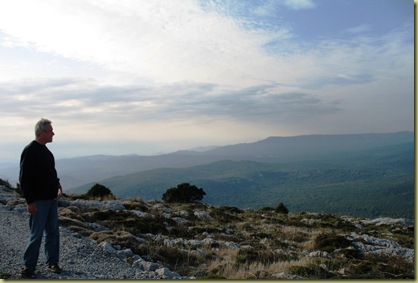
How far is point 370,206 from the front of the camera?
503 feet

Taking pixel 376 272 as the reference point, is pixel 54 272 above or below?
above

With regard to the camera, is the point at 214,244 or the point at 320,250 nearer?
the point at 214,244

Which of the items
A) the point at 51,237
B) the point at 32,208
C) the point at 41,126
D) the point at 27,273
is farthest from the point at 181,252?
the point at 41,126

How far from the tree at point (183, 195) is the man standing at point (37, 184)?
93.3ft

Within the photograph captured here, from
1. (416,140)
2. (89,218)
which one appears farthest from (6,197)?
(416,140)

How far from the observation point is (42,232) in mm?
8930

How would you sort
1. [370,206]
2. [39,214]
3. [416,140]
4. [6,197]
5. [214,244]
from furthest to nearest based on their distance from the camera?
[370,206]
[6,197]
[214,244]
[416,140]
[39,214]

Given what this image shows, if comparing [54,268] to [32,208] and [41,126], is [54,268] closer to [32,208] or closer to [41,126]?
[32,208]

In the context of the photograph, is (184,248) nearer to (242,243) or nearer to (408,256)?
(242,243)

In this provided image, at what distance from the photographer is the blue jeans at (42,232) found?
8781 millimetres

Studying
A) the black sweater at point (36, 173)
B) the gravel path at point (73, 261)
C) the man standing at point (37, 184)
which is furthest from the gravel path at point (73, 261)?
the black sweater at point (36, 173)

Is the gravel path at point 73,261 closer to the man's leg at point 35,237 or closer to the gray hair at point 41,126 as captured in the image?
the man's leg at point 35,237

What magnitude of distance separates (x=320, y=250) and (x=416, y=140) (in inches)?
329

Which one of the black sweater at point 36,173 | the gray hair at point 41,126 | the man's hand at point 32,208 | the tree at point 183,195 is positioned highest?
the gray hair at point 41,126
